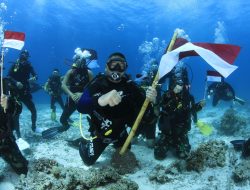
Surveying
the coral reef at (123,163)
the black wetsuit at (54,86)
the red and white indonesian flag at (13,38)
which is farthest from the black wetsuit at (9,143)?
the black wetsuit at (54,86)

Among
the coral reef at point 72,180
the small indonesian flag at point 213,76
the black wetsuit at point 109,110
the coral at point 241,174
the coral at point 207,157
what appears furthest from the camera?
the small indonesian flag at point 213,76

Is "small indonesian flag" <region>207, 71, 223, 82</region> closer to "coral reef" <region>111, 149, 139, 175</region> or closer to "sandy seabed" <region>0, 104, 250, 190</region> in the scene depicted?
"sandy seabed" <region>0, 104, 250, 190</region>

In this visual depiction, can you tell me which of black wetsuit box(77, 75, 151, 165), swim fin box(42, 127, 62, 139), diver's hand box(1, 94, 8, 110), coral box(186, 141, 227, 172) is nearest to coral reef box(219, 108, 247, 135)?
coral box(186, 141, 227, 172)

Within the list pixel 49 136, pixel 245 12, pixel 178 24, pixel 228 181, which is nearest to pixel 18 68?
pixel 49 136

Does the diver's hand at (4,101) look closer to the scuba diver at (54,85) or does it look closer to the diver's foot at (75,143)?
the diver's foot at (75,143)

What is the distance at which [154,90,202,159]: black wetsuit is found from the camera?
8078 mm

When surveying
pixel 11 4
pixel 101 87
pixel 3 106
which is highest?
pixel 11 4

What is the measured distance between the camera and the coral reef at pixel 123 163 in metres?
7.04

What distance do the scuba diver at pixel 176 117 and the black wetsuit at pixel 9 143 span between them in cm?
363

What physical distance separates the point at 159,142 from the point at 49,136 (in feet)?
14.6

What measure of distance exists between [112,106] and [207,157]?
2.89m

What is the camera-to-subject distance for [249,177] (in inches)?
250

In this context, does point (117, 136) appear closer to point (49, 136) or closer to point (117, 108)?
point (117, 108)

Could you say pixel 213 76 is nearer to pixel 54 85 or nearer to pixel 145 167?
pixel 145 167
